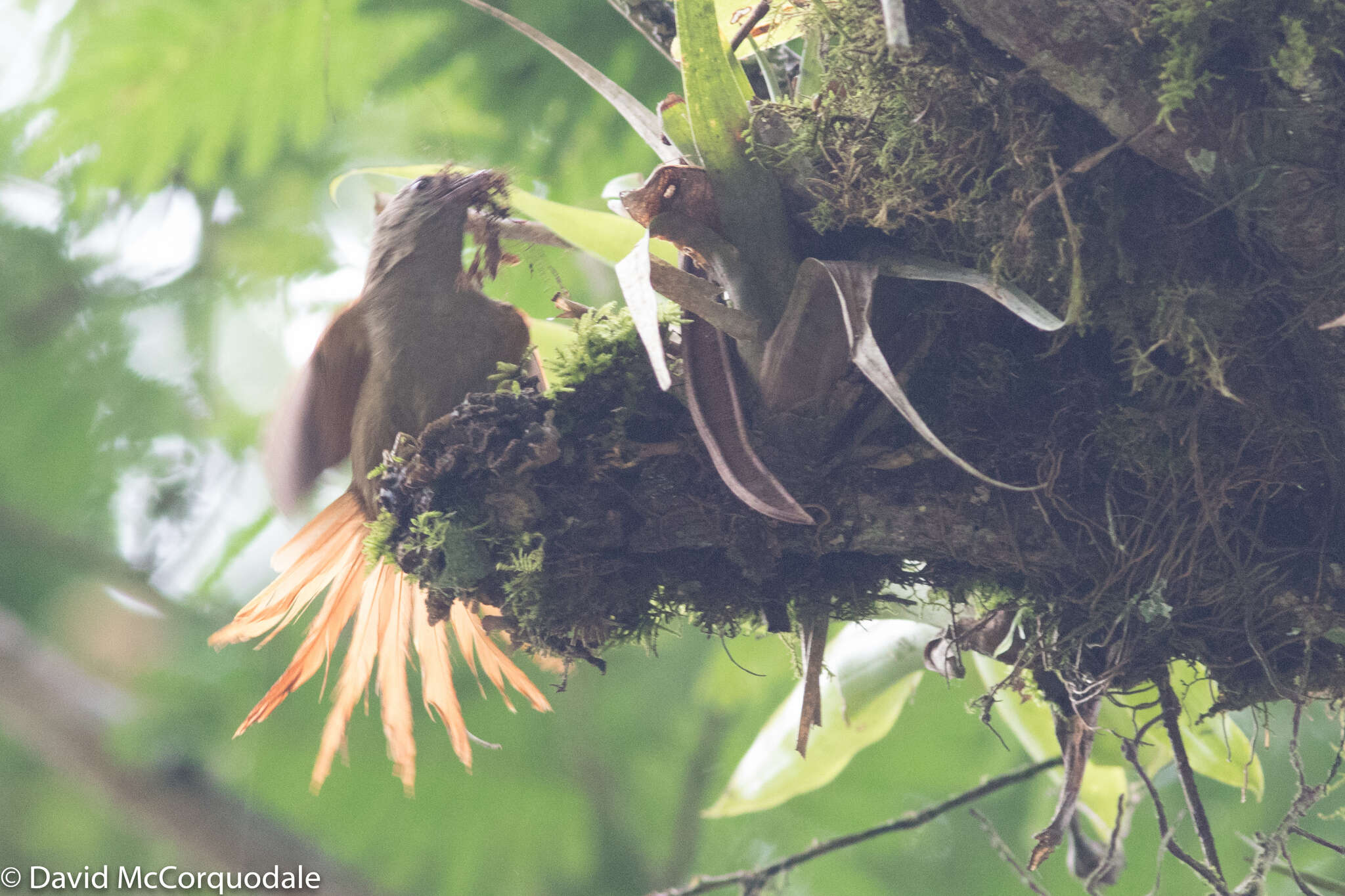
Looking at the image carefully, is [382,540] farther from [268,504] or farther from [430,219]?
[268,504]

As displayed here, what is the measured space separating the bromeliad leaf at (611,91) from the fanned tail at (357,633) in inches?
14.0

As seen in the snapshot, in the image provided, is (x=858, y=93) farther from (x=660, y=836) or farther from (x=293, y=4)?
(x=660, y=836)

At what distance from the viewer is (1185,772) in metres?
0.70

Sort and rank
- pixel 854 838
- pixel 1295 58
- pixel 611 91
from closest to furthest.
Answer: pixel 1295 58, pixel 611 91, pixel 854 838

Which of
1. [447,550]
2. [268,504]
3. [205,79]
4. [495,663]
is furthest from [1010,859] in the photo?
[205,79]

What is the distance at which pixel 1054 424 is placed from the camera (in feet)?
2.08

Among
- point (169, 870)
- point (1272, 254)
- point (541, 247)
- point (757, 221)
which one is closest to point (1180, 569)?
point (1272, 254)

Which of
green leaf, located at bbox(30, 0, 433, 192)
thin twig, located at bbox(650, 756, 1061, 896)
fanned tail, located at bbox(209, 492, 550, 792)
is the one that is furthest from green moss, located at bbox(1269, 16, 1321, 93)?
green leaf, located at bbox(30, 0, 433, 192)

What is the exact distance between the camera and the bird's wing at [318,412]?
0.70 meters

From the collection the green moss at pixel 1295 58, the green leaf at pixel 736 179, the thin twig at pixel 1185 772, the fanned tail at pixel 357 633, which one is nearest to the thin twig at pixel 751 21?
the green leaf at pixel 736 179

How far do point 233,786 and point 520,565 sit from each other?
1715 mm

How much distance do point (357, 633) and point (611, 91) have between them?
0.47m

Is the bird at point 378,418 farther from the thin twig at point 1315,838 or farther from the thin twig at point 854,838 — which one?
the thin twig at point 1315,838

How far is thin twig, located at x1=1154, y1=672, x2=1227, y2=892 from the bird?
0.48 m
